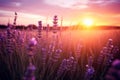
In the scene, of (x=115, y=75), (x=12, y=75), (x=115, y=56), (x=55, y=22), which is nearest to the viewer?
(x=115, y=75)

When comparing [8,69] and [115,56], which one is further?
[115,56]

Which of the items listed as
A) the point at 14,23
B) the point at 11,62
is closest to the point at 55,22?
the point at 14,23

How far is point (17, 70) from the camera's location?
2752mm

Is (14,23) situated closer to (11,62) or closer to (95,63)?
(11,62)

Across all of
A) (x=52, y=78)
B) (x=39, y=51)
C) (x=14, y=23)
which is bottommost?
(x=52, y=78)

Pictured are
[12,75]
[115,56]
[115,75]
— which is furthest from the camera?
[115,56]

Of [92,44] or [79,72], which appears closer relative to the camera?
[79,72]

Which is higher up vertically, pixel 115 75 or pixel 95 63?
pixel 115 75

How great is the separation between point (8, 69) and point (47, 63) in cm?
47

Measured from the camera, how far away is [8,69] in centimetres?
287

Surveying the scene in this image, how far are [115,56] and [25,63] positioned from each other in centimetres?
198

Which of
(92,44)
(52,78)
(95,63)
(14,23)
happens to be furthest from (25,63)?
(92,44)

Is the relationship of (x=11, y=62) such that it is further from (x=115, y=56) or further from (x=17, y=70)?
(x=115, y=56)

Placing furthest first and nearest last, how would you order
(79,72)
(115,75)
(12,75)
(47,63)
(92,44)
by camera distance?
1. (92,44)
2. (79,72)
3. (47,63)
4. (12,75)
5. (115,75)
